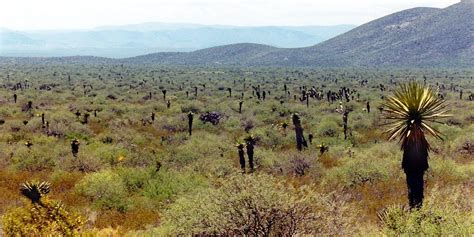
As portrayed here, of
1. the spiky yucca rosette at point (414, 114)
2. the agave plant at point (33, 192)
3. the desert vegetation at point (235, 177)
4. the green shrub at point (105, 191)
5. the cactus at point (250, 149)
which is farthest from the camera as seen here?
the cactus at point (250, 149)

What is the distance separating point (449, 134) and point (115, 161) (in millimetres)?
38242

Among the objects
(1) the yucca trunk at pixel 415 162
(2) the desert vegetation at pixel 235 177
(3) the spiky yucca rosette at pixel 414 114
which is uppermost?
(3) the spiky yucca rosette at pixel 414 114

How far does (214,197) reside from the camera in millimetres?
19172

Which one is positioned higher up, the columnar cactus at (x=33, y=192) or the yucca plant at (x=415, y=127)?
the yucca plant at (x=415, y=127)

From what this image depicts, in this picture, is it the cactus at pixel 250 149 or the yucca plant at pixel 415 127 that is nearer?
the yucca plant at pixel 415 127

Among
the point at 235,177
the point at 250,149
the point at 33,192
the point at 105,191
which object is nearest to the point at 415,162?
the point at 235,177

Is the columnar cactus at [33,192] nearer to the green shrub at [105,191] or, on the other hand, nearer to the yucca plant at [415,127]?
the green shrub at [105,191]

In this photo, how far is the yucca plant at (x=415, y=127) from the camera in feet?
68.9

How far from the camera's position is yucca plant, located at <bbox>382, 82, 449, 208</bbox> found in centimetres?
2100

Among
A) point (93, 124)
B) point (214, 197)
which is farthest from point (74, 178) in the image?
point (93, 124)

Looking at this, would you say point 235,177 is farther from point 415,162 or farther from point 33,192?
point 33,192

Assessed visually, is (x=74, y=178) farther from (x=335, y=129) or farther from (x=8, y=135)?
(x=335, y=129)

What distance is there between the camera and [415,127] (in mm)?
20906

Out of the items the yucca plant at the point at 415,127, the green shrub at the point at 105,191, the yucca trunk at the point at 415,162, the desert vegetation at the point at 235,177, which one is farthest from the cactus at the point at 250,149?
the yucca trunk at the point at 415,162
